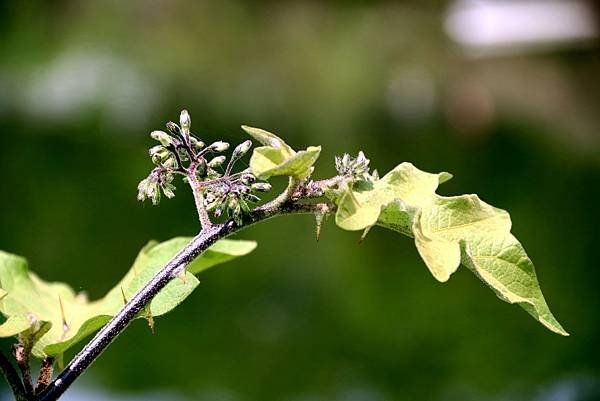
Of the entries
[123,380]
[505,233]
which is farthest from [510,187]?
[505,233]

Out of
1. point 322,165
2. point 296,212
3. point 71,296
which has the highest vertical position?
point 296,212

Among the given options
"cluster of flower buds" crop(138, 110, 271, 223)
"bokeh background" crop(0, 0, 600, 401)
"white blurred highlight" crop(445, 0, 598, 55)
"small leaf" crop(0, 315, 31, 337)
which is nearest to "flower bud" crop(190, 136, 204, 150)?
"cluster of flower buds" crop(138, 110, 271, 223)

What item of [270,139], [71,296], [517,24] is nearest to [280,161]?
[270,139]

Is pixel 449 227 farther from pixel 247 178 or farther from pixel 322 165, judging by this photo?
pixel 322 165

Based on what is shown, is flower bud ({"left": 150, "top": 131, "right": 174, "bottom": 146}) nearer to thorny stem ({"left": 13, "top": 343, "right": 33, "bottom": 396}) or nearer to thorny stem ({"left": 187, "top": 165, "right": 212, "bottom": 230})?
thorny stem ({"left": 187, "top": 165, "right": 212, "bottom": 230})

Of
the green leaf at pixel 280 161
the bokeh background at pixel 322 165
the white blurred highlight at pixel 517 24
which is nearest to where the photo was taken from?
the green leaf at pixel 280 161

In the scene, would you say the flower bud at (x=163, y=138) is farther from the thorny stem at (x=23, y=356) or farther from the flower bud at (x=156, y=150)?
the thorny stem at (x=23, y=356)

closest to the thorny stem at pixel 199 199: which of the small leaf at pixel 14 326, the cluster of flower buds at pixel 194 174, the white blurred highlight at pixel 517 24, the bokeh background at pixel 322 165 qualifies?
the cluster of flower buds at pixel 194 174

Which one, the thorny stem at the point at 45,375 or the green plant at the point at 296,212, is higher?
Result: the green plant at the point at 296,212
